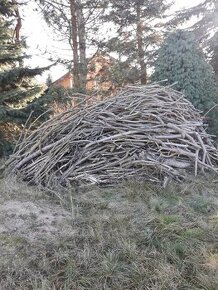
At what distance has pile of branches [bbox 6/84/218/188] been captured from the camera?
415 cm

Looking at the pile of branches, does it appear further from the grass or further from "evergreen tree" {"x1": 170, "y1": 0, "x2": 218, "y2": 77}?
"evergreen tree" {"x1": 170, "y1": 0, "x2": 218, "y2": 77}

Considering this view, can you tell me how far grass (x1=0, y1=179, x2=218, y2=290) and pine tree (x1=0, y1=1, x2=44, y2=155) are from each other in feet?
10.6

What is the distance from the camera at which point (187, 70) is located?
6379 millimetres

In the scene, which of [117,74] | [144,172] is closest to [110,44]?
[117,74]

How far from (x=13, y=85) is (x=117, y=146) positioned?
11.9ft

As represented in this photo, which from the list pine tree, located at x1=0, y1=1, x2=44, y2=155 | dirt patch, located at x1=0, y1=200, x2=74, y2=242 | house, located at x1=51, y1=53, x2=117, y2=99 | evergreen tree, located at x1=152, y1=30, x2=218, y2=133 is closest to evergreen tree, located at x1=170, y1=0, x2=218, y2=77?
house, located at x1=51, y1=53, x2=117, y2=99

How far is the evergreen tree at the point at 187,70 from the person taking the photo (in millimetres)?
6375

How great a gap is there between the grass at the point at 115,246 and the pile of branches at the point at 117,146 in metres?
0.68

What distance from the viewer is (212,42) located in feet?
32.7

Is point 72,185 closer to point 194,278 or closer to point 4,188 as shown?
point 4,188

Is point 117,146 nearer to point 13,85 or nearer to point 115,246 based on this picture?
point 115,246

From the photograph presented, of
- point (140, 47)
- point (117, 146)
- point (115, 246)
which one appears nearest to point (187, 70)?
point (117, 146)

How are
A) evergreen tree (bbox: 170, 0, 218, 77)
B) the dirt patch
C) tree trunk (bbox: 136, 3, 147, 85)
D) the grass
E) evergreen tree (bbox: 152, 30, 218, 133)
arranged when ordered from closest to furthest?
1. the grass
2. the dirt patch
3. evergreen tree (bbox: 152, 30, 218, 133)
4. evergreen tree (bbox: 170, 0, 218, 77)
5. tree trunk (bbox: 136, 3, 147, 85)

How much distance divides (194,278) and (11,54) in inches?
243
